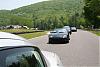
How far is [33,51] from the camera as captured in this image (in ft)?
12.3

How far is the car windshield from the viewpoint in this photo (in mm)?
3326

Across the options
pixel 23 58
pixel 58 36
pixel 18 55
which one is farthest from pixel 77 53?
pixel 18 55

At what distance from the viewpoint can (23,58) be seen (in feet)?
11.8

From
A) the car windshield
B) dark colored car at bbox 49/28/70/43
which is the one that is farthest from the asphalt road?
dark colored car at bbox 49/28/70/43

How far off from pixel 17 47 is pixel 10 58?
5.8 inches

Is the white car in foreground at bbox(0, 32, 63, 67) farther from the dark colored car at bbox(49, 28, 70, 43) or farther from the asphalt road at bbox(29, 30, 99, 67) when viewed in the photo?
the dark colored car at bbox(49, 28, 70, 43)

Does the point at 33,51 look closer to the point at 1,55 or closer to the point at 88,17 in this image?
the point at 1,55

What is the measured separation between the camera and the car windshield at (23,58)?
333 cm

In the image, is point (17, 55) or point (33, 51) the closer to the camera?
point (17, 55)

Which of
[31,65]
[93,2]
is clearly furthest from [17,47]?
[93,2]

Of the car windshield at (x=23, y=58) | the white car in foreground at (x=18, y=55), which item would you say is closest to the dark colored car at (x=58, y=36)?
the white car in foreground at (x=18, y=55)

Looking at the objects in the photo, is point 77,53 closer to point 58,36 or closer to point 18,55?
point 58,36

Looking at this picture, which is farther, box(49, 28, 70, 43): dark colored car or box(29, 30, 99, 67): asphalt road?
box(49, 28, 70, 43): dark colored car

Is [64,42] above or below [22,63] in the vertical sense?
below
